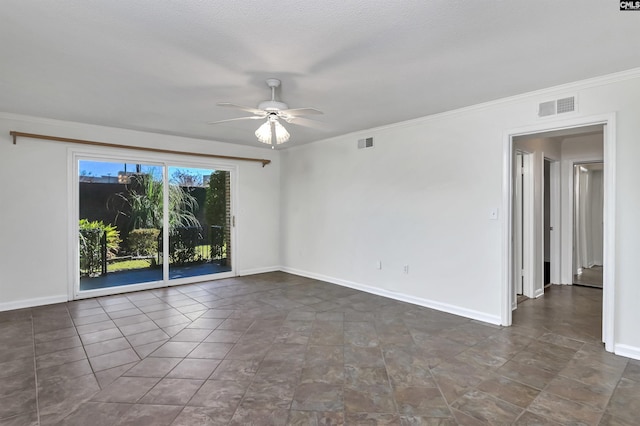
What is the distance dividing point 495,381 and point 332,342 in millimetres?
1385

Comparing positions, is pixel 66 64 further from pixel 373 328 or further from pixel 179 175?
pixel 373 328

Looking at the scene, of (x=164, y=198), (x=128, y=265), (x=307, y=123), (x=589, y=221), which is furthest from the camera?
(x=589, y=221)

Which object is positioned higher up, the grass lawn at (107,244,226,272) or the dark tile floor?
the grass lawn at (107,244,226,272)

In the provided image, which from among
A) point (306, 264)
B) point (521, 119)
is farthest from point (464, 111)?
point (306, 264)

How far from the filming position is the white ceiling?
1.98 metres

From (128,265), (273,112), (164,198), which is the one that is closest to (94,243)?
(128,265)

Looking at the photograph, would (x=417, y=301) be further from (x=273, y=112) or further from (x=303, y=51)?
(x=303, y=51)

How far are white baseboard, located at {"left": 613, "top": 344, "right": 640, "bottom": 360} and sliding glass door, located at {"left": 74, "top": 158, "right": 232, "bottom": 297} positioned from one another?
17.5 ft

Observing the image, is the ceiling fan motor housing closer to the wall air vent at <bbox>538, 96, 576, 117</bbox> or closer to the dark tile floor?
the dark tile floor

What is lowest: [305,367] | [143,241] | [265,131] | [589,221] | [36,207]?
[305,367]

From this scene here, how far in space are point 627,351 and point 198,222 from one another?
5741 millimetres

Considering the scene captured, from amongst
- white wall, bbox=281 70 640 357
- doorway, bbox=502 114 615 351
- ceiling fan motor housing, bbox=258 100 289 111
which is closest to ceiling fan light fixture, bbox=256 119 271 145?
ceiling fan motor housing, bbox=258 100 289 111

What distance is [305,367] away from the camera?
2.71 metres

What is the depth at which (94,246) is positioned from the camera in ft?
16.2
